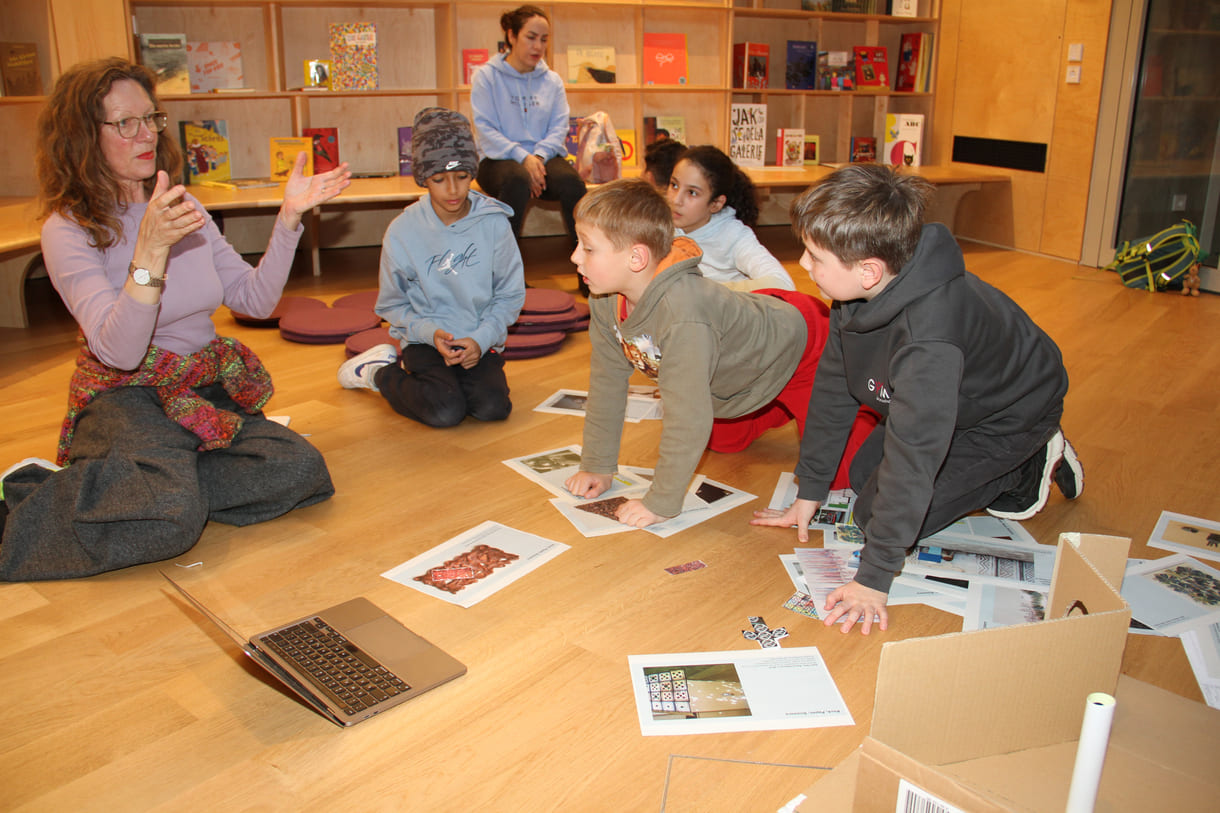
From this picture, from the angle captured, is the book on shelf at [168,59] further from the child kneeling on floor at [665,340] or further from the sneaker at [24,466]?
the child kneeling on floor at [665,340]

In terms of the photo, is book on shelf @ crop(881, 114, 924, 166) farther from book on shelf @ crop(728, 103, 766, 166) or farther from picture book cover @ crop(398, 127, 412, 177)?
picture book cover @ crop(398, 127, 412, 177)

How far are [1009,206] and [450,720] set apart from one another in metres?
5.31

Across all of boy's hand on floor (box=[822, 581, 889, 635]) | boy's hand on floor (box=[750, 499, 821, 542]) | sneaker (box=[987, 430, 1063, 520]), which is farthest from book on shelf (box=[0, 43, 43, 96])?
sneaker (box=[987, 430, 1063, 520])

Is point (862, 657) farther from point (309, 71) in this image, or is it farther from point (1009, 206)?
point (1009, 206)

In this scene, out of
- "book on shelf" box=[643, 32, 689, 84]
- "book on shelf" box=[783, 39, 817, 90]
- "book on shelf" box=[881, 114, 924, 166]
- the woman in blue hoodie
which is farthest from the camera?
"book on shelf" box=[881, 114, 924, 166]

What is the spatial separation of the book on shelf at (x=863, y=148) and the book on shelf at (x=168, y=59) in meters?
4.07

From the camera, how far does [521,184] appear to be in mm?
4551

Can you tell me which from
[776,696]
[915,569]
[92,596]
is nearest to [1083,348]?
[915,569]

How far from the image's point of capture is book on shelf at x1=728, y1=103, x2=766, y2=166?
5793mm

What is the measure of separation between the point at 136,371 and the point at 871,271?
5.48 ft

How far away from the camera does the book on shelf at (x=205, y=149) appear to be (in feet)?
16.0

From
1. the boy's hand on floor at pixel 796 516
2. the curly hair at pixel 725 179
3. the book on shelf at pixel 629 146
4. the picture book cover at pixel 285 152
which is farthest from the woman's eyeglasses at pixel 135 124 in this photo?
the book on shelf at pixel 629 146

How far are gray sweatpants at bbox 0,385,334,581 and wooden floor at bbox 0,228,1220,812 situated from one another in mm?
59

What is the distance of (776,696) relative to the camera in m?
1.60
